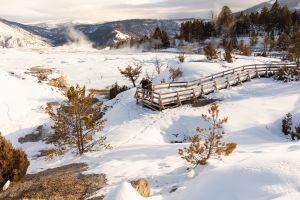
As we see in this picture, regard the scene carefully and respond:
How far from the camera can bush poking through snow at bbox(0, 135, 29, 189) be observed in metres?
15.9

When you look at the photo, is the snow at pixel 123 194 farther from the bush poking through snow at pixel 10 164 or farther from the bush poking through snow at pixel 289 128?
the bush poking through snow at pixel 289 128

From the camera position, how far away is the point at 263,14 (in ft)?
275

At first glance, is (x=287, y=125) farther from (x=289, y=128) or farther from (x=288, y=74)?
(x=288, y=74)

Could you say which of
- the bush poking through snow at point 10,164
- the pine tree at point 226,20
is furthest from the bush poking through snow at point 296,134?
the pine tree at point 226,20

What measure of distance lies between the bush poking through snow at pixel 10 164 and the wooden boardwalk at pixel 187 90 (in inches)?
446

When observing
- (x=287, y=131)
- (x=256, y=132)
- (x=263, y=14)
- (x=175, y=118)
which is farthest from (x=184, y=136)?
(x=263, y=14)

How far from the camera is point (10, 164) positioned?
16.1 meters

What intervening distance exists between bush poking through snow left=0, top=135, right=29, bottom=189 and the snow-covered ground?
7.44 ft

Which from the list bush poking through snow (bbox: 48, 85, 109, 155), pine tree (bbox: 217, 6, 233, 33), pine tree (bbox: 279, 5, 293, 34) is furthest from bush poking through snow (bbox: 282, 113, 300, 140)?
pine tree (bbox: 217, 6, 233, 33)

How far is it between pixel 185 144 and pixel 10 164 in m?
8.29

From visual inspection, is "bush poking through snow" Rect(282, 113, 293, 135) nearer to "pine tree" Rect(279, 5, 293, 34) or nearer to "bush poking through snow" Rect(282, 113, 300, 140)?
"bush poking through snow" Rect(282, 113, 300, 140)

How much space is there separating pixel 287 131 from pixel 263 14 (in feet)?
222

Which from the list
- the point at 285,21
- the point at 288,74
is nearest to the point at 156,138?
the point at 288,74

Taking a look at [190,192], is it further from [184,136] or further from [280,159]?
[184,136]
